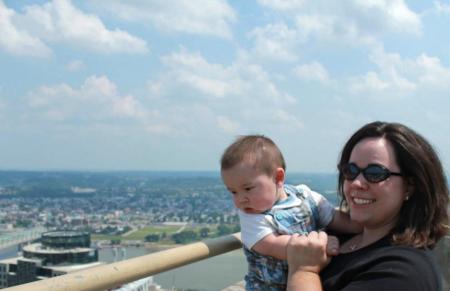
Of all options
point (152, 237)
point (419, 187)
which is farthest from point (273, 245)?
point (152, 237)

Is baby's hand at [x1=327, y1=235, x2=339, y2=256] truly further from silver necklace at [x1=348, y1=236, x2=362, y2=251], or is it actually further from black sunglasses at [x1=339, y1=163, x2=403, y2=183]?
black sunglasses at [x1=339, y1=163, x2=403, y2=183]

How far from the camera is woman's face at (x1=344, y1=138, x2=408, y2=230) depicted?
→ 1737 millimetres

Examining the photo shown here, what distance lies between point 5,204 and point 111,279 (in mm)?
94445

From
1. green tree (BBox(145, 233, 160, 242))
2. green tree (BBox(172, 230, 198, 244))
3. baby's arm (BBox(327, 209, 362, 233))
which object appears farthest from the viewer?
green tree (BBox(145, 233, 160, 242))

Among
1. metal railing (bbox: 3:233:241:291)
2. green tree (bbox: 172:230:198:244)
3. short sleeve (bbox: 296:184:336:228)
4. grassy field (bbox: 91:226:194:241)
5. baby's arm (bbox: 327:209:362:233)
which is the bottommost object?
grassy field (bbox: 91:226:194:241)

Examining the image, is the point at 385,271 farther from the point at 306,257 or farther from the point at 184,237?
the point at 184,237

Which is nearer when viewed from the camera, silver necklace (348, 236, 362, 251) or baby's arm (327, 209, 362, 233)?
silver necklace (348, 236, 362, 251)

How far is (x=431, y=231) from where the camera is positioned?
176 centimetres

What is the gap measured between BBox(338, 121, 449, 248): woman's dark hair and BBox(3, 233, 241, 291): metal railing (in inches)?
29.0

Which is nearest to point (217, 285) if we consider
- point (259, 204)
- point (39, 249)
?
point (39, 249)

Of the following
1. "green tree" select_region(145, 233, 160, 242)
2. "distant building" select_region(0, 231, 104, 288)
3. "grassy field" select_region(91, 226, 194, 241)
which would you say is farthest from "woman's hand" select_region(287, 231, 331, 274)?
"grassy field" select_region(91, 226, 194, 241)

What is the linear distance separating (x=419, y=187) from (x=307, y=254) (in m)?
0.39

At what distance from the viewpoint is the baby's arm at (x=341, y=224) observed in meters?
2.10

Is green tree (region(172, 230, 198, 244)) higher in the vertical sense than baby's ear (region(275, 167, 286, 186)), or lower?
lower
